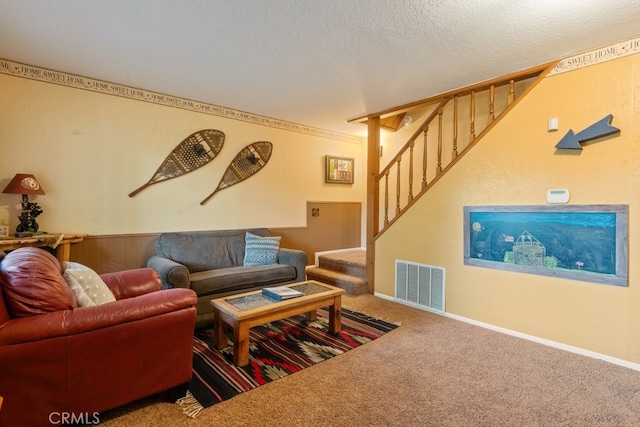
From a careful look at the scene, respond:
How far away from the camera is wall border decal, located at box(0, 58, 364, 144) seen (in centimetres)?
Result: 286

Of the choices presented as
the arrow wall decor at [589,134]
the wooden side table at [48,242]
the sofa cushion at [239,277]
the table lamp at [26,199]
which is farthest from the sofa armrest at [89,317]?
the arrow wall decor at [589,134]

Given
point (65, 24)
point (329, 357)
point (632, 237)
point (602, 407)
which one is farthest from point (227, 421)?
point (632, 237)

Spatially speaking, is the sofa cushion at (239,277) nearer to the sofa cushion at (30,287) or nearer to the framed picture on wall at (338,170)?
the sofa cushion at (30,287)

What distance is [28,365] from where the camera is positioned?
1.41 metres

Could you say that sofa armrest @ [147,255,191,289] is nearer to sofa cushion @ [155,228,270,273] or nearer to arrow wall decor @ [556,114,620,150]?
sofa cushion @ [155,228,270,273]

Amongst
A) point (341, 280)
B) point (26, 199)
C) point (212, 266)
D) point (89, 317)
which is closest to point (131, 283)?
point (89, 317)

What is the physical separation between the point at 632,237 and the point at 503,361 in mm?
1313

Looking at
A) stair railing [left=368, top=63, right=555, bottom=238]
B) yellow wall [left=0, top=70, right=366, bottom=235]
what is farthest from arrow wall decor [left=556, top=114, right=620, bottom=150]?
yellow wall [left=0, top=70, right=366, bottom=235]

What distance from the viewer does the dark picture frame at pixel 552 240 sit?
94.9 inches

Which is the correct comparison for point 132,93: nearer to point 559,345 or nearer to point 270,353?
point 270,353

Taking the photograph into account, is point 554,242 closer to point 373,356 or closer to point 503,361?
point 503,361

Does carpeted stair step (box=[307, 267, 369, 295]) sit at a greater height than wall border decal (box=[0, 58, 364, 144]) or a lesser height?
lesser

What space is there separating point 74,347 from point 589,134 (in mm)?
3651

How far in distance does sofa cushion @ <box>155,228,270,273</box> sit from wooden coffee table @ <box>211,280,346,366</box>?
1121mm
